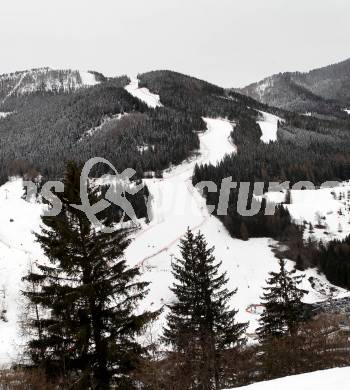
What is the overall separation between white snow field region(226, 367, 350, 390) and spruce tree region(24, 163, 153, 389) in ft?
22.7

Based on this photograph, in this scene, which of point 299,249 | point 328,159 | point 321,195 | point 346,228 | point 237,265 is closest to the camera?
point 237,265

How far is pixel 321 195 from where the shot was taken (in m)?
141

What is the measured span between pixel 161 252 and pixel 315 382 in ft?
276

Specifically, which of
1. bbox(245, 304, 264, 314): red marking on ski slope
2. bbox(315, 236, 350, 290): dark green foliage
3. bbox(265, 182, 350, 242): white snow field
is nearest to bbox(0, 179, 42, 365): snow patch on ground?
bbox(245, 304, 264, 314): red marking on ski slope

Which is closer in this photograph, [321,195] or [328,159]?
[321,195]

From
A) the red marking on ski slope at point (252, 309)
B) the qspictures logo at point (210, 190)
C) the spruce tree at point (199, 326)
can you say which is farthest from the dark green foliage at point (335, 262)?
the spruce tree at point (199, 326)

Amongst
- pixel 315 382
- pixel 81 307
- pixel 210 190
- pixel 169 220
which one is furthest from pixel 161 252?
pixel 315 382

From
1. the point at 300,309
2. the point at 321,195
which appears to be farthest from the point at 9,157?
the point at 300,309

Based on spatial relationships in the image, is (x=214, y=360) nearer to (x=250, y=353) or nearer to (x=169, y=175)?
(x=250, y=353)

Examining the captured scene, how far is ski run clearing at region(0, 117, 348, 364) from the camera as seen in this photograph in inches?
2450

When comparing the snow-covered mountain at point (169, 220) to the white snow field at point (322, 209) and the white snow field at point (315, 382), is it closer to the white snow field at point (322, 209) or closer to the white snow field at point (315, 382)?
the white snow field at point (322, 209)

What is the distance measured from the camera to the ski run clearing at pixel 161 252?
62.2 metres

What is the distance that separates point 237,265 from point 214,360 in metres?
68.1

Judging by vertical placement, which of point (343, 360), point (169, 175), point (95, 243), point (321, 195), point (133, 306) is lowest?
point (343, 360)
